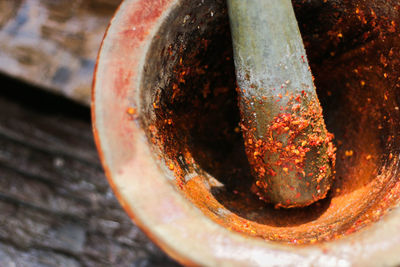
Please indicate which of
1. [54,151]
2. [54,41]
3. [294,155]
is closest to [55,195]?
[54,151]

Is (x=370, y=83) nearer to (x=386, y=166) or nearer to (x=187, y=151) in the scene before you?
(x=386, y=166)

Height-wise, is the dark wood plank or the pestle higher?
the dark wood plank

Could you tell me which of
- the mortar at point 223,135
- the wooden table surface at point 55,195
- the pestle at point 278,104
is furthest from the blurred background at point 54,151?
the pestle at point 278,104

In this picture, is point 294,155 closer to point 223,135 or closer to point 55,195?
point 223,135

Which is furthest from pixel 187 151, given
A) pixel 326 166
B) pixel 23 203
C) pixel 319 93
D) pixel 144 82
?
pixel 23 203

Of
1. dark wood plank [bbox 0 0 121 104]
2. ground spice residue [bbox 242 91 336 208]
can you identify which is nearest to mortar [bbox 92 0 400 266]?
ground spice residue [bbox 242 91 336 208]

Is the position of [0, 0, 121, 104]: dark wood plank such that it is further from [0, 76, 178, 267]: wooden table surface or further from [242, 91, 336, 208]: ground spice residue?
[242, 91, 336, 208]: ground spice residue

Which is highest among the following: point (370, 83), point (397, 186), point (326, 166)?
point (370, 83)
